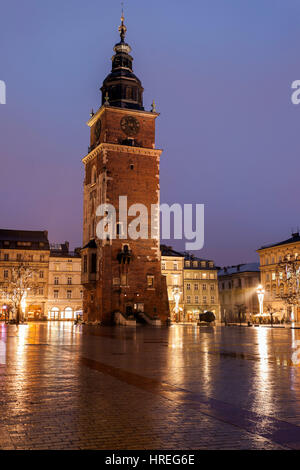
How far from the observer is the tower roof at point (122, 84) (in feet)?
222

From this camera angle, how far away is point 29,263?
92.4 m

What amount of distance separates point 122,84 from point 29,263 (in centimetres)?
4117

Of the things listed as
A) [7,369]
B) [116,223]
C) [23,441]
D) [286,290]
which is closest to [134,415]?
[23,441]

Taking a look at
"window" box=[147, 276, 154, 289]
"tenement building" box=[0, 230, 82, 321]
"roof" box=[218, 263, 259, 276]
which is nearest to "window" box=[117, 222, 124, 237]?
"window" box=[147, 276, 154, 289]

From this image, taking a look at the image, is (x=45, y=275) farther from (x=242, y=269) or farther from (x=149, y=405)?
(x=149, y=405)

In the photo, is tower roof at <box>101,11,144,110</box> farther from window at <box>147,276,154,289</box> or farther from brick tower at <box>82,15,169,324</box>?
window at <box>147,276,154,289</box>

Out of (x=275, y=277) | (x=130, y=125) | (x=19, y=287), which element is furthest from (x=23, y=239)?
(x=275, y=277)

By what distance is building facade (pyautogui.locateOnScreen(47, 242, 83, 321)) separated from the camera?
93.1m

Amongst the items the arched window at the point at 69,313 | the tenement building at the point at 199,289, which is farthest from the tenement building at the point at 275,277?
the arched window at the point at 69,313

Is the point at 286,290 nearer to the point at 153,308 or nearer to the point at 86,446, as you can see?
the point at 153,308

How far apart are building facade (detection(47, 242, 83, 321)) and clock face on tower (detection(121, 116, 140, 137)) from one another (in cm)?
3697

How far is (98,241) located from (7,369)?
50457mm

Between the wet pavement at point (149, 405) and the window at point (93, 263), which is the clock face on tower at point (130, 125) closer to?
the window at point (93, 263)

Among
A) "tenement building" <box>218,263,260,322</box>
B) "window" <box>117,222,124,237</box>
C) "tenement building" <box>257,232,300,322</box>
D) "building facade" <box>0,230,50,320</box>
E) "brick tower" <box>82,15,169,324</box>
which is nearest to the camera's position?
"brick tower" <box>82,15,169,324</box>
